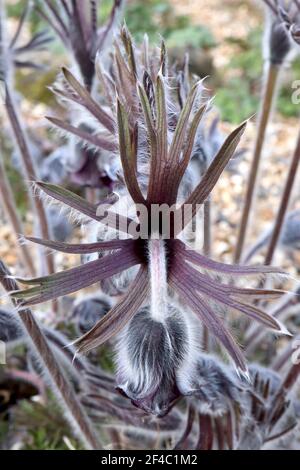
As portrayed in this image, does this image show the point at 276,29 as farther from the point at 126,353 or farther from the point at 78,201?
the point at 126,353

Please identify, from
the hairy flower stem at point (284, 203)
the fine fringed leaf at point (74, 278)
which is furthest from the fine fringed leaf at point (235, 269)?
the hairy flower stem at point (284, 203)

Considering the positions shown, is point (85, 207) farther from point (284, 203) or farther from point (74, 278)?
point (284, 203)

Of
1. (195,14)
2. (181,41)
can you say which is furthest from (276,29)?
(195,14)

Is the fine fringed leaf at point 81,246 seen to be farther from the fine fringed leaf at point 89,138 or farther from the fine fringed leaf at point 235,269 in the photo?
the fine fringed leaf at point 89,138

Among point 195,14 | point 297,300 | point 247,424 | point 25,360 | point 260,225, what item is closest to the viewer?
point 247,424

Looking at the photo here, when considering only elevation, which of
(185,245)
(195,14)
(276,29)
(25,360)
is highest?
(195,14)
